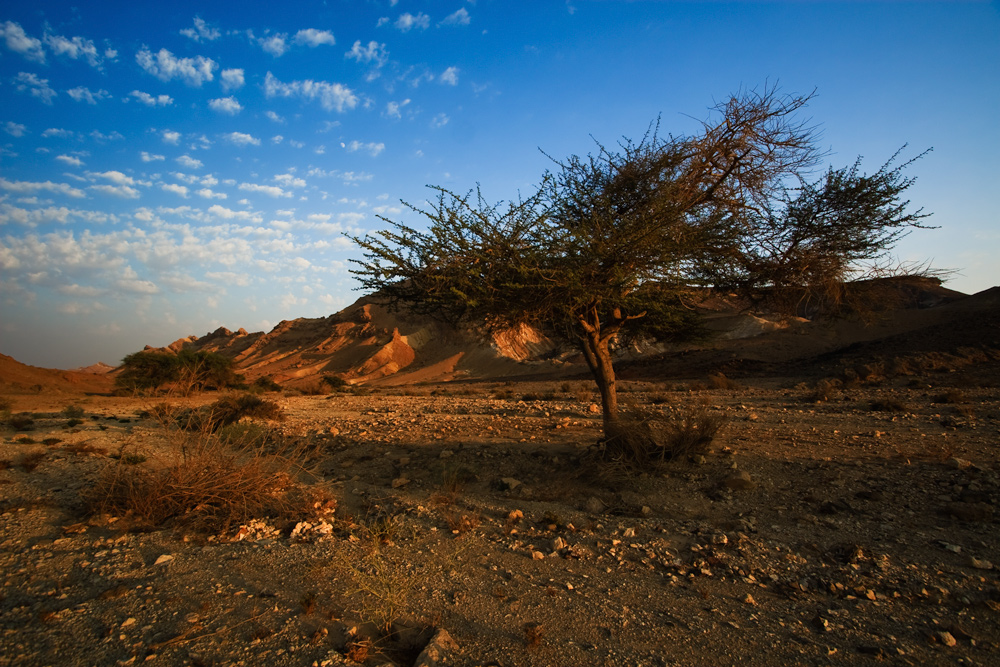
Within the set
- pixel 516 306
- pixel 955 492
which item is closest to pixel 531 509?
pixel 516 306

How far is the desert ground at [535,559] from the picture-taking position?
3.41 meters

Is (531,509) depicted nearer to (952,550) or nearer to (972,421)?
(952,550)

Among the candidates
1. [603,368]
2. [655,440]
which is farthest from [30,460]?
[655,440]

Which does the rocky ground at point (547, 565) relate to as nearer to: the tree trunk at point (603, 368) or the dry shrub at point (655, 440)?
the dry shrub at point (655, 440)

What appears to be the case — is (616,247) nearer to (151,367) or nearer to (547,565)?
(547,565)

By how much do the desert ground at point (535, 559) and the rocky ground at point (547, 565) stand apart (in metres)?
0.02

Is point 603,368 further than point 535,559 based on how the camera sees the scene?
Answer: Yes

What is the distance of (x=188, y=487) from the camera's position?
5.79m

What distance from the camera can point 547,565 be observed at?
15.6 feet

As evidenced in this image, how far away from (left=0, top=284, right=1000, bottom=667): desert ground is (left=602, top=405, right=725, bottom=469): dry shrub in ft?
0.92

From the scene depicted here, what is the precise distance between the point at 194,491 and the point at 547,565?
13.6 ft

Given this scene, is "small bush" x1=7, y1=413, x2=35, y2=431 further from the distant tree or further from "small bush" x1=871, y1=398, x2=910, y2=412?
"small bush" x1=871, y1=398, x2=910, y2=412

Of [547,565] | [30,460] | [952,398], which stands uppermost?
[952,398]

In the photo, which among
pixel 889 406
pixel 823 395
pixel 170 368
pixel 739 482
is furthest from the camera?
pixel 170 368
